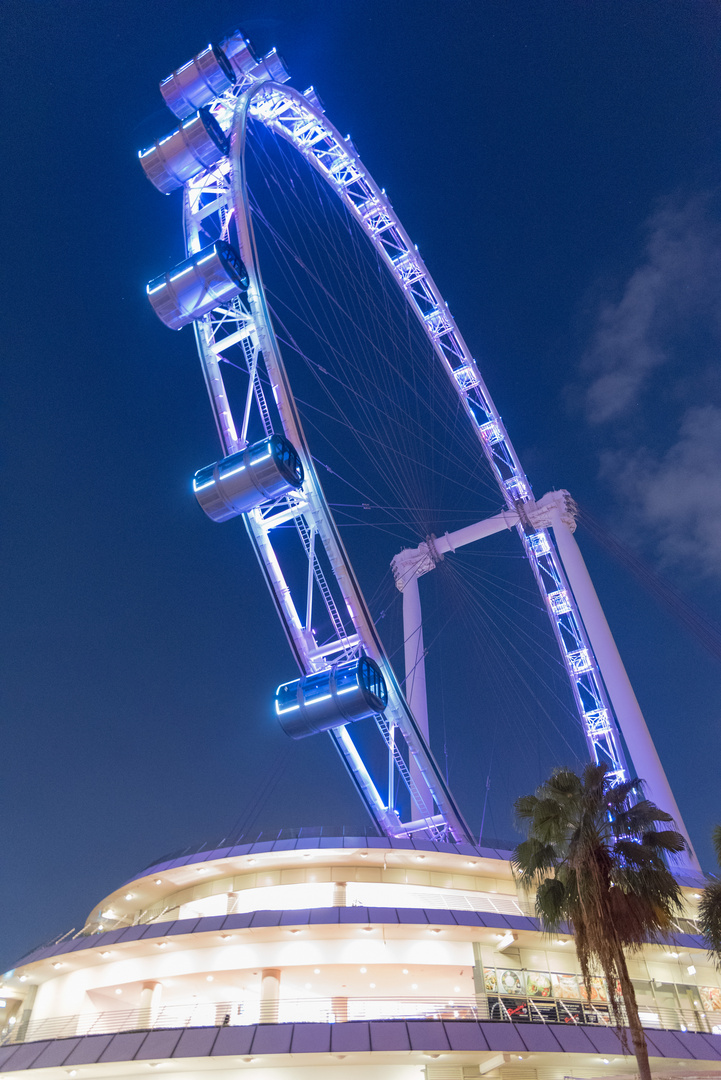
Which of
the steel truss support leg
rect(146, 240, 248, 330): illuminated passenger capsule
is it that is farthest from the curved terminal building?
rect(146, 240, 248, 330): illuminated passenger capsule

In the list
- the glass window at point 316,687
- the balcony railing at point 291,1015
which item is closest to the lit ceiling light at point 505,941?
the balcony railing at point 291,1015

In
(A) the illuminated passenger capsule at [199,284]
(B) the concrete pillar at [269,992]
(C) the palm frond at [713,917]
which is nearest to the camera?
(C) the palm frond at [713,917]

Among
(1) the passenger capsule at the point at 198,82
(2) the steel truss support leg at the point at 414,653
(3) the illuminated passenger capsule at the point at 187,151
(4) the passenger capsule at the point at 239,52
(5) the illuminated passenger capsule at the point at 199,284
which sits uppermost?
(4) the passenger capsule at the point at 239,52

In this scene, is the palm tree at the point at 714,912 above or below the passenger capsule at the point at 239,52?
below

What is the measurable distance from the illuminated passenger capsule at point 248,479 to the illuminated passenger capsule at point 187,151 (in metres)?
15.6

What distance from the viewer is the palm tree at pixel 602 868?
17328mm

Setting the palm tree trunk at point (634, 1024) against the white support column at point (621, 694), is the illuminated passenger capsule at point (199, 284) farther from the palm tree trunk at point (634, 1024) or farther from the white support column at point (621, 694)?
the palm tree trunk at point (634, 1024)

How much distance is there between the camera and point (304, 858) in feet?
103

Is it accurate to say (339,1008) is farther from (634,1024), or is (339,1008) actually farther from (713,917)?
(713,917)

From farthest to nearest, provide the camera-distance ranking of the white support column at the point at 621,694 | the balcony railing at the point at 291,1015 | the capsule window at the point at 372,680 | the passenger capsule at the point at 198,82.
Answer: the passenger capsule at the point at 198,82, the white support column at the point at 621,694, the capsule window at the point at 372,680, the balcony railing at the point at 291,1015

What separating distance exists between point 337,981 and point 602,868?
48.4 feet

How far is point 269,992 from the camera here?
89.1 ft

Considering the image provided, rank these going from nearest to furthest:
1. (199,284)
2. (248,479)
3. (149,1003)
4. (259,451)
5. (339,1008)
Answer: (339,1008) < (149,1003) < (248,479) < (259,451) < (199,284)

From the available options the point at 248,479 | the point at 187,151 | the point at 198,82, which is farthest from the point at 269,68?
the point at 248,479
